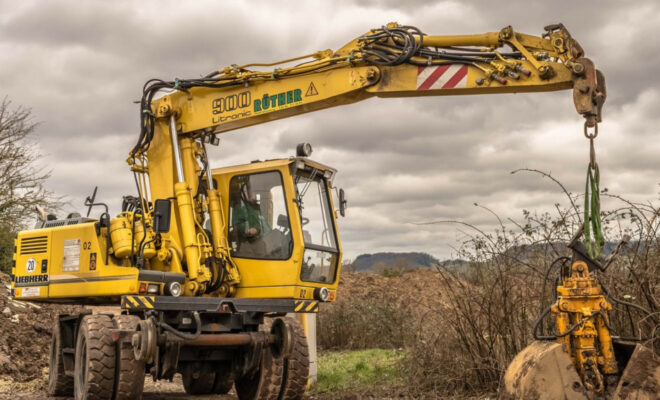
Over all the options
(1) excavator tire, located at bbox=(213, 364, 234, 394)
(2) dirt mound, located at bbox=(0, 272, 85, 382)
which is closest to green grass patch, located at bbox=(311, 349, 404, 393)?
(1) excavator tire, located at bbox=(213, 364, 234, 394)

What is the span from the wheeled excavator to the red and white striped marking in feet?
0.05

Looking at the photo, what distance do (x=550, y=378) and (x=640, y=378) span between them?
67cm

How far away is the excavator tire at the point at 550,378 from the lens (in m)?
5.80

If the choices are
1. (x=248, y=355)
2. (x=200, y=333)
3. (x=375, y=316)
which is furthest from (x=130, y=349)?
(x=375, y=316)

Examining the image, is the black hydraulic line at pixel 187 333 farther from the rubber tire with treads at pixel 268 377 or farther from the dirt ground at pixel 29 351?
the dirt ground at pixel 29 351

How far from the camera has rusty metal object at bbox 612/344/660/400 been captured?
571cm

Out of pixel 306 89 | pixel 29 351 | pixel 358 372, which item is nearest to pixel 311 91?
pixel 306 89

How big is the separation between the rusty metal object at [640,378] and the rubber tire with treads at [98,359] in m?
5.36

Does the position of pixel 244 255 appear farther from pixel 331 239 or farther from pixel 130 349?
pixel 130 349

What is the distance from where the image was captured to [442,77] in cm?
809

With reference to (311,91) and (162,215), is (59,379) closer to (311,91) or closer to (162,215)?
(162,215)

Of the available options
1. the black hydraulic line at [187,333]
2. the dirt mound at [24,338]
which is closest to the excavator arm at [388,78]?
the black hydraulic line at [187,333]

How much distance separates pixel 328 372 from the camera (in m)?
12.1

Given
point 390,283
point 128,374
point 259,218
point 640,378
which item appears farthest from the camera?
point 390,283
